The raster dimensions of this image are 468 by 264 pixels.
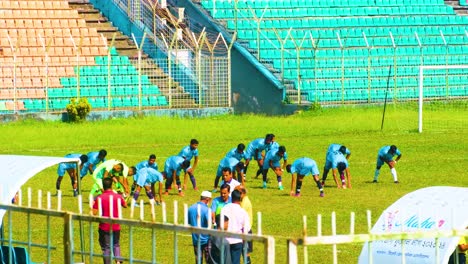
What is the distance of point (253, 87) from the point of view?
159 feet

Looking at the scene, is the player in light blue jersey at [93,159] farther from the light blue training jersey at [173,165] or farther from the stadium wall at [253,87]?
the stadium wall at [253,87]

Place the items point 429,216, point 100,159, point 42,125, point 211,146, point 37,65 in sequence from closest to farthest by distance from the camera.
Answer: point 429,216 → point 100,159 → point 211,146 → point 42,125 → point 37,65

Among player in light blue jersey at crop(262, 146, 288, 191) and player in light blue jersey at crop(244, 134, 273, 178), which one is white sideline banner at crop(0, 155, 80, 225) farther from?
player in light blue jersey at crop(244, 134, 273, 178)

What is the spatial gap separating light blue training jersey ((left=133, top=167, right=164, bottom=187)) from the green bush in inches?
685

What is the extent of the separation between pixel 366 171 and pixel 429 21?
23474 millimetres

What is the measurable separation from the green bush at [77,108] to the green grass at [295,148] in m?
0.63

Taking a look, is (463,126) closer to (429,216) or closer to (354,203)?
(354,203)

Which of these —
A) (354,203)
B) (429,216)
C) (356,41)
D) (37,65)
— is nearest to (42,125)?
(37,65)

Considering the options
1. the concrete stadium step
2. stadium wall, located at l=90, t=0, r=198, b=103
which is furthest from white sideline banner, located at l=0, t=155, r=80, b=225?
stadium wall, located at l=90, t=0, r=198, b=103

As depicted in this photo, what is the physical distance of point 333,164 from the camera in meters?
29.0

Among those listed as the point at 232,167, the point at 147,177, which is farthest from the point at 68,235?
the point at 232,167

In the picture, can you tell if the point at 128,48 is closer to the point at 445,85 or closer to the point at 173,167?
the point at 445,85

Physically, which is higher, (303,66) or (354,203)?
(303,66)

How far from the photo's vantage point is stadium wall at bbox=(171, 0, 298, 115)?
157 ft
